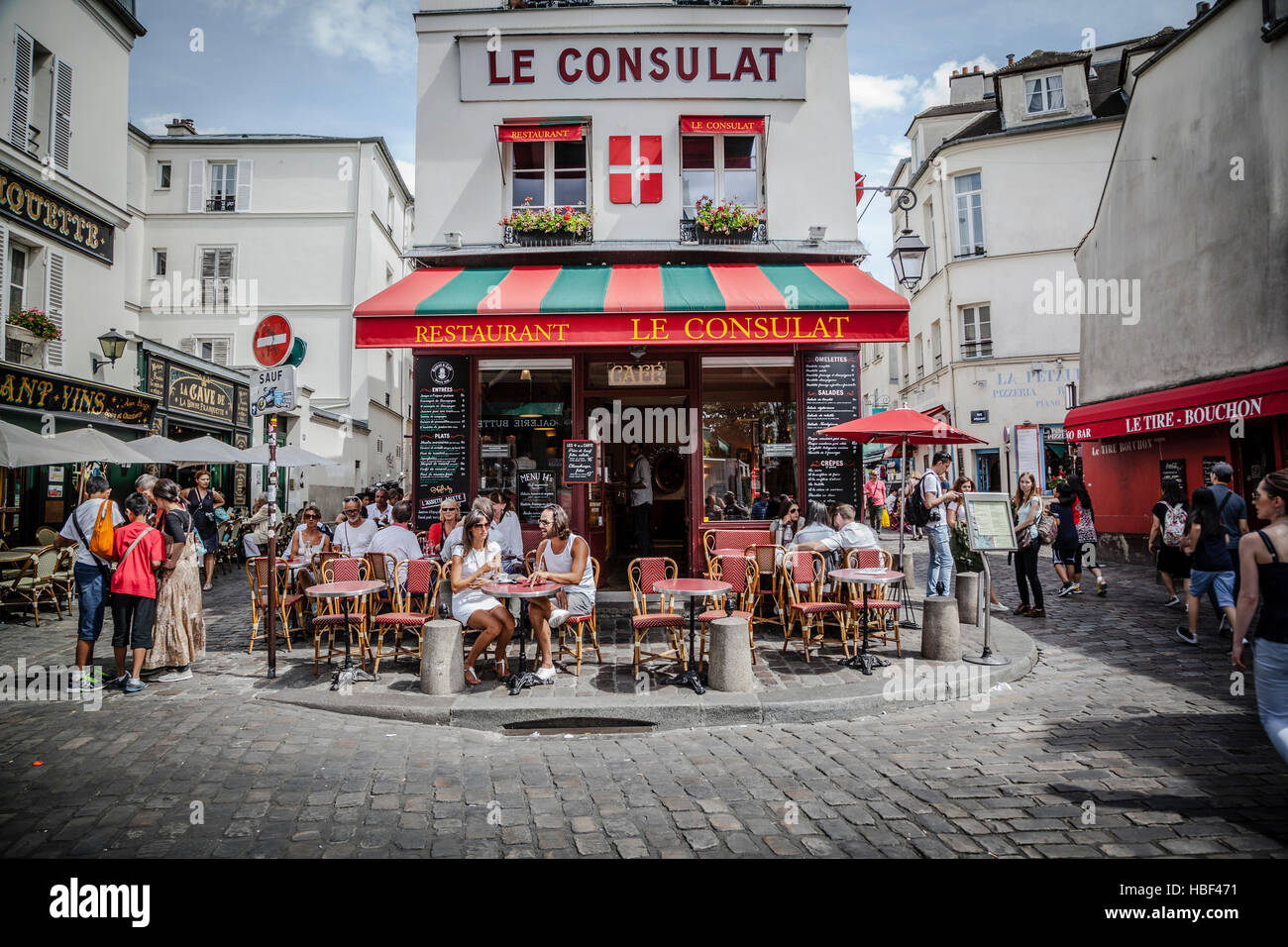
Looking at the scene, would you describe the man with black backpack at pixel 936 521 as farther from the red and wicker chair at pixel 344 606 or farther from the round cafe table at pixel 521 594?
the red and wicker chair at pixel 344 606

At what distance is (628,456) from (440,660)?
19.6 feet

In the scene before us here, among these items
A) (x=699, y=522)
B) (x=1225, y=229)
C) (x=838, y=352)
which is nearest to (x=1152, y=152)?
(x=1225, y=229)

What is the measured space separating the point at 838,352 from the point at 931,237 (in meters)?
19.2

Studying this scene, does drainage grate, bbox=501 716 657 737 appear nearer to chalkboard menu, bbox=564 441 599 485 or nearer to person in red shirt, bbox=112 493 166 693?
person in red shirt, bbox=112 493 166 693

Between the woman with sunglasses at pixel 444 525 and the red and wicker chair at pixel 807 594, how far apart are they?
11.4 ft

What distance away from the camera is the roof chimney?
26938 mm

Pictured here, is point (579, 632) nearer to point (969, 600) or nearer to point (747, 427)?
point (747, 427)

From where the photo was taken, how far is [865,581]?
635cm

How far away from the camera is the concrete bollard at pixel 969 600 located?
8195 millimetres

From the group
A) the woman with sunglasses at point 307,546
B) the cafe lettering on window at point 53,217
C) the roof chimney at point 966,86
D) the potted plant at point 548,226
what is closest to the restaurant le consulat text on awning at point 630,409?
the potted plant at point 548,226

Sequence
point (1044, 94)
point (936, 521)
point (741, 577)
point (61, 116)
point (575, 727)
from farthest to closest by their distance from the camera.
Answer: point (1044, 94) → point (61, 116) → point (936, 521) → point (741, 577) → point (575, 727)

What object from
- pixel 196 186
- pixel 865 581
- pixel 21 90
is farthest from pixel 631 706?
pixel 196 186

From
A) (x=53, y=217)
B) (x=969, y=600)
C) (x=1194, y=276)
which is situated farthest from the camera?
(x=53, y=217)
